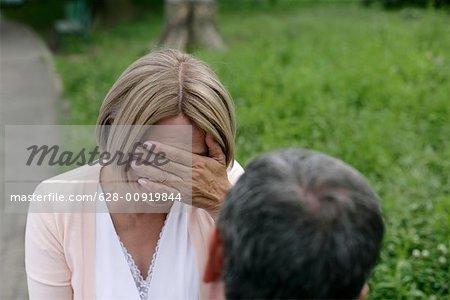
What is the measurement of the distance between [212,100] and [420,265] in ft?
5.22

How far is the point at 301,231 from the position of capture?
1.11 m

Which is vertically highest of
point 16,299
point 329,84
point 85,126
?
point 329,84

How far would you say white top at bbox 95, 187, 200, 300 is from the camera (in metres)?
1.97

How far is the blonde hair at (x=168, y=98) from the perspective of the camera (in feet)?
6.11

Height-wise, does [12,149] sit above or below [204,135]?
below

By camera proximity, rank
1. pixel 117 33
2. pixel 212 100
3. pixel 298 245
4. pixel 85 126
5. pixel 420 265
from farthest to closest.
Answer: pixel 117 33 < pixel 85 126 < pixel 420 265 < pixel 212 100 < pixel 298 245

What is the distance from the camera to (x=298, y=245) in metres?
1.11

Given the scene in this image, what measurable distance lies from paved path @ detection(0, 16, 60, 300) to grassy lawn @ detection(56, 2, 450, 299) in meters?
0.29

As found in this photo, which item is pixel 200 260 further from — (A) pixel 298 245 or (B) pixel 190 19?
(B) pixel 190 19

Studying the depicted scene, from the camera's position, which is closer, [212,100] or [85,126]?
[212,100]

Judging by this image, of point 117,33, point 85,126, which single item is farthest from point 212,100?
point 117,33

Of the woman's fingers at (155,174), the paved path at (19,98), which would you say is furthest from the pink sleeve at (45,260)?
the paved path at (19,98)

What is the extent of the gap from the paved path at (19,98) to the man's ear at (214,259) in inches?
99.1

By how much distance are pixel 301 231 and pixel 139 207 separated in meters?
0.99
